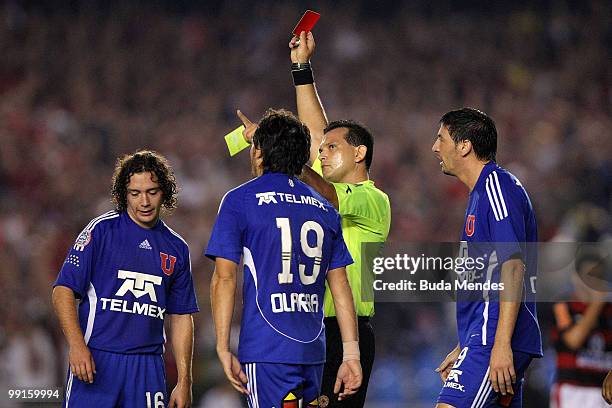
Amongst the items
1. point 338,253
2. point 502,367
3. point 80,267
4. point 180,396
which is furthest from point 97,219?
A: point 502,367

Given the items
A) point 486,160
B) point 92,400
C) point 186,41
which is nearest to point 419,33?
point 186,41

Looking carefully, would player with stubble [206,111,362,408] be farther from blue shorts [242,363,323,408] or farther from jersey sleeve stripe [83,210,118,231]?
jersey sleeve stripe [83,210,118,231]

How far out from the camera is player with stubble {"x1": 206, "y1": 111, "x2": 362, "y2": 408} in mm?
3943

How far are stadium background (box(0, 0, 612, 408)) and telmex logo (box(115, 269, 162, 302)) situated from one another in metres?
4.11

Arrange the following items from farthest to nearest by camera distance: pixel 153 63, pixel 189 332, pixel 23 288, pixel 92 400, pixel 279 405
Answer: pixel 153 63
pixel 23 288
pixel 189 332
pixel 92 400
pixel 279 405

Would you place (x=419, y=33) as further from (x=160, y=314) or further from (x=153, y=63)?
(x=160, y=314)

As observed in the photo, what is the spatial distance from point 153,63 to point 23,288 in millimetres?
4096

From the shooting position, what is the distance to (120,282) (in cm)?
463

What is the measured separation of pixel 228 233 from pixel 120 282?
3.08 ft

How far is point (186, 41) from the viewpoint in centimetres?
1251

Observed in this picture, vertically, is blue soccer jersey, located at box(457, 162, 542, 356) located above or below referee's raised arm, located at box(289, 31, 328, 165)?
below

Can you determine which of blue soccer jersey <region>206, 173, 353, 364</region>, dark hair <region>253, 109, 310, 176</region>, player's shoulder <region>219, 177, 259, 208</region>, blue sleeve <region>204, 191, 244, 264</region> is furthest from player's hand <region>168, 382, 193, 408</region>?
dark hair <region>253, 109, 310, 176</region>

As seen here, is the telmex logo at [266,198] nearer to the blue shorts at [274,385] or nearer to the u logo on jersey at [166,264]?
the blue shorts at [274,385]

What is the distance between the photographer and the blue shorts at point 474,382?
4230 millimetres
